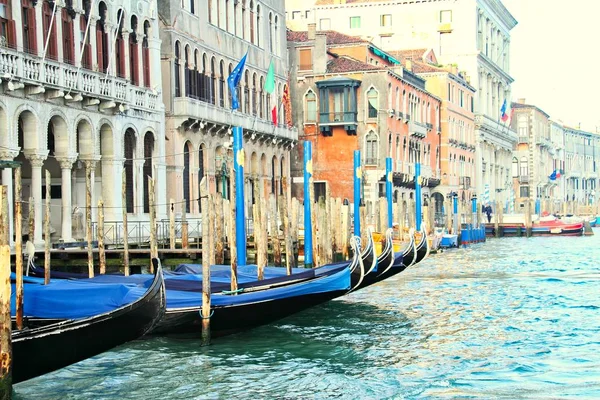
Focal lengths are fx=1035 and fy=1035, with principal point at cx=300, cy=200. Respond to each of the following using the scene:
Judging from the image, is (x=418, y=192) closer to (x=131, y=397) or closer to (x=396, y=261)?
(x=396, y=261)

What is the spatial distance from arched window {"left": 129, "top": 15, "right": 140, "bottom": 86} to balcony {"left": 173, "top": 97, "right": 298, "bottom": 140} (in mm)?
1537

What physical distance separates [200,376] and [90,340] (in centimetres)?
164

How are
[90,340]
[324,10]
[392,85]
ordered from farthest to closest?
[324,10] → [392,85] → [90,340]

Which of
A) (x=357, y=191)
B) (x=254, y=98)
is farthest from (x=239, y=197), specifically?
(x=254, y=98)

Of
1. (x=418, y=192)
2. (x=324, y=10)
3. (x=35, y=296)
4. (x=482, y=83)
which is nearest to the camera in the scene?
(x=35, y=296)

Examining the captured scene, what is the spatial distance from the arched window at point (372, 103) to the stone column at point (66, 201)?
1481 cm

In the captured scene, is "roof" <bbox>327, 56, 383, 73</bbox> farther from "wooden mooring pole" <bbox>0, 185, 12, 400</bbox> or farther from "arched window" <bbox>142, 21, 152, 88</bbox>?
"wooden mooring pole" <bbox>0, 185, 12, 400</bbox>

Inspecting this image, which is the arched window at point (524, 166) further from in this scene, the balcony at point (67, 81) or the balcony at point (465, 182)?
the balcony at point (67, 81)

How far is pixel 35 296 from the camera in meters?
9.06

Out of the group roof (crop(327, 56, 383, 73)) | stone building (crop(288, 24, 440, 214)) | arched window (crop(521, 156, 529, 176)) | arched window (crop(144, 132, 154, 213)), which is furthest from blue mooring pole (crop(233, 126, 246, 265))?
arched window (crop(521, 156, 529, 176))

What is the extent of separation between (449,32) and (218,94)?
23531mm

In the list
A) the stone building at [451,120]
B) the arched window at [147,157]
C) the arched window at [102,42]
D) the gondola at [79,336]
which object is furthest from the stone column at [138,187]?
the stone building at [451,120]

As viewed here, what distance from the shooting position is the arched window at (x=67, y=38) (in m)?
16.1

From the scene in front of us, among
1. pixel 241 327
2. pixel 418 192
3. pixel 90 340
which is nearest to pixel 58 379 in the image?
pixel 90 340
